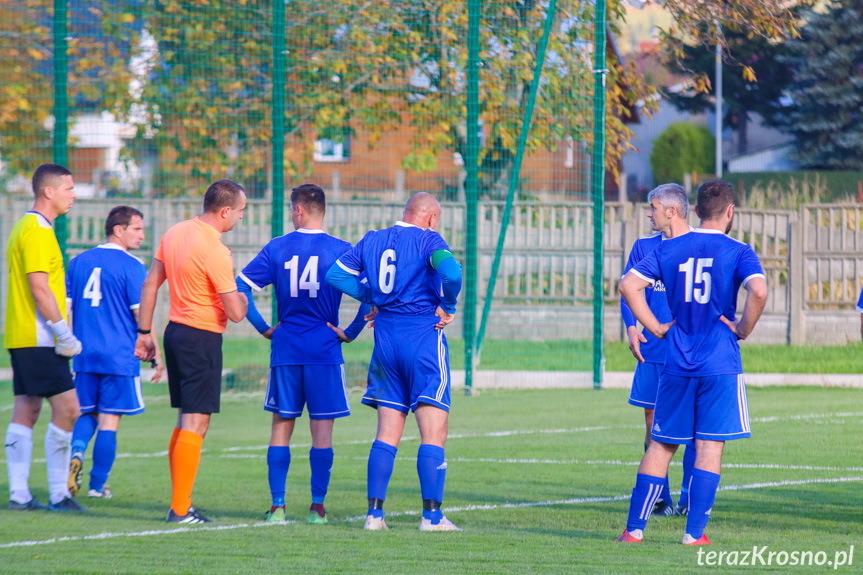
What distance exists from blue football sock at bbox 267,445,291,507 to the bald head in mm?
1689

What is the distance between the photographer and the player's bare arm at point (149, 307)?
641 centimetres

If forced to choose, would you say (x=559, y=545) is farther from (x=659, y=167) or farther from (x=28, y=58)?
(x=659, y=167)

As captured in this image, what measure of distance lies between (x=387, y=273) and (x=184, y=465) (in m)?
1.72

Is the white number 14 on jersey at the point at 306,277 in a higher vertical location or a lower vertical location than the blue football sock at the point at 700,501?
higher

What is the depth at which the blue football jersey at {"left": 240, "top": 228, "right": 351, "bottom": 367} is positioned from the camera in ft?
21.1

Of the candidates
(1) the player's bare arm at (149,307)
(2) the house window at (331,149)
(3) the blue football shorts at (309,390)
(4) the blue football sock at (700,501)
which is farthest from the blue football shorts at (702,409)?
(2) the house window at (331,149)

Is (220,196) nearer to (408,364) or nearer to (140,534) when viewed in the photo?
(408,364)

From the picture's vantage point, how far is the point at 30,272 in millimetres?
6504

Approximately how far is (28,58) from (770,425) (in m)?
10.5

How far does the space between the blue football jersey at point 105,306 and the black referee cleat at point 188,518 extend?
1543mm

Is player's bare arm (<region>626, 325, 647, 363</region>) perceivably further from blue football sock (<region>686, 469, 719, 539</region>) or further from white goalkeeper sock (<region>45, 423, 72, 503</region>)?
white goalkeeper sock (<region>45, 423, 72, 503</region>)

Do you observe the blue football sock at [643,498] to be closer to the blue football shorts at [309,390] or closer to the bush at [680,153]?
the blue football shorts at [309,390]

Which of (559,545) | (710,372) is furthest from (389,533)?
(710,372)

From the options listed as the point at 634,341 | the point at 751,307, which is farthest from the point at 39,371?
the point at 751,307
